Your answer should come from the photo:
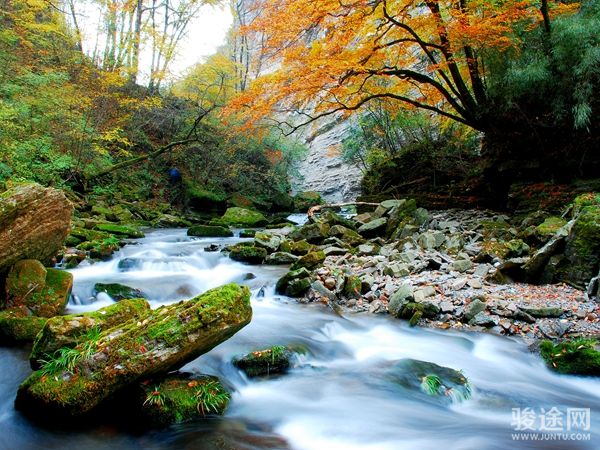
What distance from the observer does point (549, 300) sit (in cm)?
506

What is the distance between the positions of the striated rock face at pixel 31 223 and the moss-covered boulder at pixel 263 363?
11.3ft

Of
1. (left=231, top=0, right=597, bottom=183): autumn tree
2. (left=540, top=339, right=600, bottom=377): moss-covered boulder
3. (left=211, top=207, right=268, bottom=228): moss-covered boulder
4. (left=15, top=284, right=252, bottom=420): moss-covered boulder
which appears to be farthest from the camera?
(left=211, top=207, right=268, bottom=228): moss-covered boulder

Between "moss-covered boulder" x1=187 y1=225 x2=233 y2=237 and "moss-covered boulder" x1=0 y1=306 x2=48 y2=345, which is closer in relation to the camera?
"moss-covered boulder" x1=0 y1=306 x2=48 y2=345

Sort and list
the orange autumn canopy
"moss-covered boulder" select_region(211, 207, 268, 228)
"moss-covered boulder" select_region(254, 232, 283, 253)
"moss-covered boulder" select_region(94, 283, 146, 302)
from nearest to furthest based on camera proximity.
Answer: "moss-covered boulder" select_region(94, 283, 146, 302), the orange autumn canopy, "moss-covered boulder" select_region(254, 232, 283, 253), "moss-covered boulder" select_region(211, 207, 268, 228)

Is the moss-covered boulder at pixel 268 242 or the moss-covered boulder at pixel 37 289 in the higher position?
the moss-covered boulder at pixel 268 242

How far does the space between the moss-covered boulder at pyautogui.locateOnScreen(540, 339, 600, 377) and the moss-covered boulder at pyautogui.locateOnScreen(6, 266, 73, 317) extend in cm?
589

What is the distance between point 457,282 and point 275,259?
420 cm

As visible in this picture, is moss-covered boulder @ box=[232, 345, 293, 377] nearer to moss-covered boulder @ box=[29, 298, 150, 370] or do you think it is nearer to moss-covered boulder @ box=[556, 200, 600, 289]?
moss-covered boulder @ box=[29, 298, 150, 370]

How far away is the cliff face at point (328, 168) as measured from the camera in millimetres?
27422

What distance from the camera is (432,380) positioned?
378cm

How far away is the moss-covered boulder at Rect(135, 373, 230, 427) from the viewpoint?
292 cm

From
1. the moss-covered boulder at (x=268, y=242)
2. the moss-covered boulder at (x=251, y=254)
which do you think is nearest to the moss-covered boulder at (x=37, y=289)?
the moss-covered boulder at (x=251, y=254)

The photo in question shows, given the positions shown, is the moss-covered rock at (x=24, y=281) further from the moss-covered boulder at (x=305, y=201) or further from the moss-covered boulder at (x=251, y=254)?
the moss-covered boulder at (x=305, y=201)

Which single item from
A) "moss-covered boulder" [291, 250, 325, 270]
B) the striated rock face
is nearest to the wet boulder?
the striated rock face
